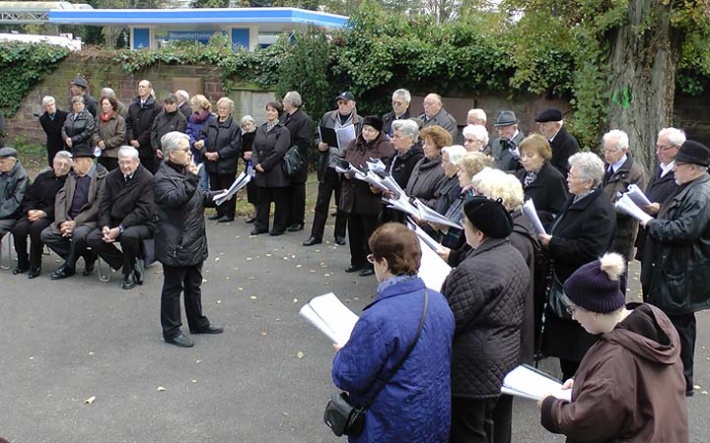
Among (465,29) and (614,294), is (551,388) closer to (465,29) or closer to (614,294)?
(614,294)

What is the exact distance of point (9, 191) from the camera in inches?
375

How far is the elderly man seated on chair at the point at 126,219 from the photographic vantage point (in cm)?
873

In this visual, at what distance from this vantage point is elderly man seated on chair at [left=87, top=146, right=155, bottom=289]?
8734 mm

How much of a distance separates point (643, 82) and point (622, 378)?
29.6 feet

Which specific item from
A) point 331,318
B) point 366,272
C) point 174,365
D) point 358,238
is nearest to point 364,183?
point 358,238

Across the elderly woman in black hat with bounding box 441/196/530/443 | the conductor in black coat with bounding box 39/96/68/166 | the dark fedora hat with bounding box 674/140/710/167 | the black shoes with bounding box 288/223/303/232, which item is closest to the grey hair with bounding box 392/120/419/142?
the dark fedora hat with bounding box 674/140/710/167

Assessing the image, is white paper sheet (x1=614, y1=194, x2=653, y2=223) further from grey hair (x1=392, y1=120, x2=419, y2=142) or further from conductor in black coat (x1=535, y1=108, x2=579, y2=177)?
grey hair (x1=392, y1=120, x2=419, y2=142)

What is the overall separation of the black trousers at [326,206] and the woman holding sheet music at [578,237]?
5.34 metres

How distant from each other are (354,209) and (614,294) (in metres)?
6.11

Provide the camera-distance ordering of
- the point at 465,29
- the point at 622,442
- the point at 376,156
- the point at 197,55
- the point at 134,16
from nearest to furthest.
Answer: the point at 622,442, the point at 376,156, the point at 465,29, the point at 197,55, the point at 134,16

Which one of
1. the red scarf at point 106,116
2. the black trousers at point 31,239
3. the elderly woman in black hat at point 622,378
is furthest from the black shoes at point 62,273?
the elderly woman in black hat at point 622,378

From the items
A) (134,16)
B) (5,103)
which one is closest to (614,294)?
(5,103)

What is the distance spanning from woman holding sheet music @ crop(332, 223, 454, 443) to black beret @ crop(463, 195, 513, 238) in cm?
62

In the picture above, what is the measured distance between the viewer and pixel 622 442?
2.88 m
